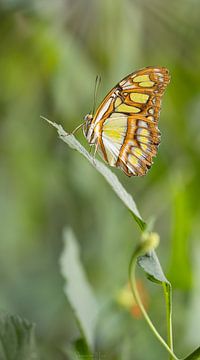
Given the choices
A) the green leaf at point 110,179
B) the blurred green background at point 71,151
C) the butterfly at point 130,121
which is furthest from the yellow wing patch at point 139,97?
the blurred green background at point 71,151

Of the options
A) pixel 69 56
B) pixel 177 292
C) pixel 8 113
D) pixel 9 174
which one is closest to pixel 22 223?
pixel 9 174

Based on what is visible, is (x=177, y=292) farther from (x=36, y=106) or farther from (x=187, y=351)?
(x=36, y=106)

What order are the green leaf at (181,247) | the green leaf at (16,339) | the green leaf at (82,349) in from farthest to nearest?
the green leaf at (181,247) → the green leaf at (82,349) → the green leaf at (16,339)

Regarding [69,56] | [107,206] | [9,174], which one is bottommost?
[107,206]

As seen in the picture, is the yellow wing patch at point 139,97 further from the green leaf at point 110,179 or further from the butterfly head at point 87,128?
the green leaf at point 110,179

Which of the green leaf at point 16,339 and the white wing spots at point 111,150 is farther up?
the white wing spots at point 111,150
